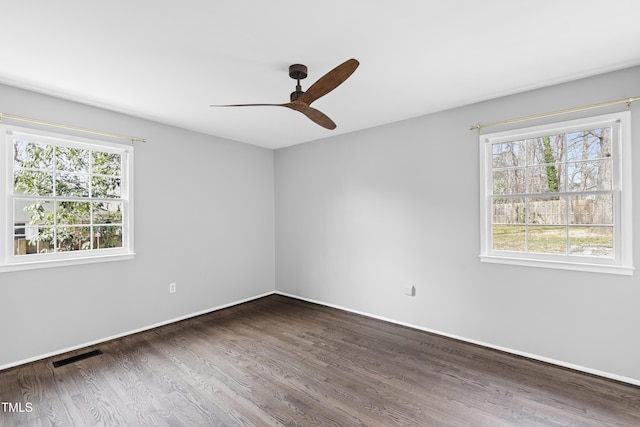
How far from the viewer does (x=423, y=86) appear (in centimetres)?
276

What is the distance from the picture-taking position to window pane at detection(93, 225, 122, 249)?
3.25 metres

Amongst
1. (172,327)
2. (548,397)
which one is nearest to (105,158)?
(172,327)

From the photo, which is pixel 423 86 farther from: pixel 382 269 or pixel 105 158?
pixel 105 158

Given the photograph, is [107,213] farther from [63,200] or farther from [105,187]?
[63,200]

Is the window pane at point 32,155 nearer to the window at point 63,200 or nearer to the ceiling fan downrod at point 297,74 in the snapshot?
the window at point 63,200

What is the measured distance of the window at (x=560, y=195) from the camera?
8.09 feet

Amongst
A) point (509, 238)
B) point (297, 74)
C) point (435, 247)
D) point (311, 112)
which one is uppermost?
point (297, 74)

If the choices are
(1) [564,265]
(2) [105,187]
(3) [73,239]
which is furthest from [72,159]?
(1) [564,265]

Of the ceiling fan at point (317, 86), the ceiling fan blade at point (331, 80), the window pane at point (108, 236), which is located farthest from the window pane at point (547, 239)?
the window pane at point (108, 236)

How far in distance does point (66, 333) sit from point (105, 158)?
5.96 ft

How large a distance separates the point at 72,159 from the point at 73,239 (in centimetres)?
82

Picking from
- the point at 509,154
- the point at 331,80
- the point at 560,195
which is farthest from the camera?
the point at 509,154

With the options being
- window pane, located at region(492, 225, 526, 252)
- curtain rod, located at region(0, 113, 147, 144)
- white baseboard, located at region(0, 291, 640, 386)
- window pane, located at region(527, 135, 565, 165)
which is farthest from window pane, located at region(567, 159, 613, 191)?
curtain rod, located at region(0, 113, 147, 144)

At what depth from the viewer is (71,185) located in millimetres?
3072
